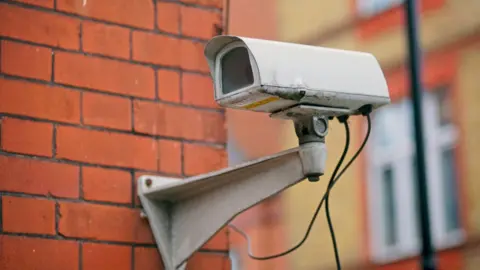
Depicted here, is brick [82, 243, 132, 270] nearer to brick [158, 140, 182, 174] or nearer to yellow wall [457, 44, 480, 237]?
brick [158, 140, 182, 174]

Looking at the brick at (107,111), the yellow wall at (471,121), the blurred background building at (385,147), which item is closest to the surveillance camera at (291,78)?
the brick at (107,111)

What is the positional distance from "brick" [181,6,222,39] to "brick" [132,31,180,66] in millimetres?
45

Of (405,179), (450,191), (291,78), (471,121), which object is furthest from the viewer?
(405,179)

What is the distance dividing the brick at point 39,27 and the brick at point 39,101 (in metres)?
0.09

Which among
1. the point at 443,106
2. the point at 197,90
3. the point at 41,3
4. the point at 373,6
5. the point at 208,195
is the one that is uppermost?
the point at 373,6

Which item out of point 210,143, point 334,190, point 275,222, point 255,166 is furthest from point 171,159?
point 275,222

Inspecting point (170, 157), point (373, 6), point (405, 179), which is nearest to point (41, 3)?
point (170, 157)

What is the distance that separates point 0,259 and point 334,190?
19.0ft

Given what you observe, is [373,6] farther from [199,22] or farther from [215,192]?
[215,192]

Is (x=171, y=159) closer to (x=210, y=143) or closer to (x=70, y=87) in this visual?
(x=210, y=143)

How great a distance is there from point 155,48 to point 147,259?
43cm

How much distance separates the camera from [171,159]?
2131mm

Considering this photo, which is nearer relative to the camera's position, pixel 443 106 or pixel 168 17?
pixel 168 17

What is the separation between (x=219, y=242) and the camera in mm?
2176
